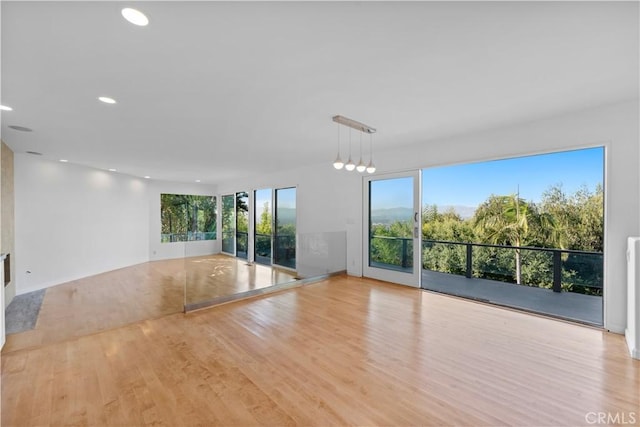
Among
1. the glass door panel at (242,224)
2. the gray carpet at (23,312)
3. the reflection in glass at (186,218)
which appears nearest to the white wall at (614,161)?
the gray carpet at (23,312)

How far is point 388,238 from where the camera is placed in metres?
5.23

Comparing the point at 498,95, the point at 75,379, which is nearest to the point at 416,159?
the point at 498,95

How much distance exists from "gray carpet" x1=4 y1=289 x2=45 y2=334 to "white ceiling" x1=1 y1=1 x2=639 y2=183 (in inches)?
103

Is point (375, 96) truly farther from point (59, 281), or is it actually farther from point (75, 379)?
point (59, 281)

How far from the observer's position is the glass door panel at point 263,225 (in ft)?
25.6

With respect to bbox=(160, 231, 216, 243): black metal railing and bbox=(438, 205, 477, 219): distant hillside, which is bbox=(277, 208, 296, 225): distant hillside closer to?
bbox=(160, 231, 216, 243): black metal railing

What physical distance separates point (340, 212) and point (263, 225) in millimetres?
3085

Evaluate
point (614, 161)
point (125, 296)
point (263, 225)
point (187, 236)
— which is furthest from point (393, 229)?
point (187, 236)

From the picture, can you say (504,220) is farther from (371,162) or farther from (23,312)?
(23,312)

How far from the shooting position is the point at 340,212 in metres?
5.95

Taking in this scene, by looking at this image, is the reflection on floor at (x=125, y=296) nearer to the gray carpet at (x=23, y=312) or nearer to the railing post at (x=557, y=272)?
the gray carpet at (x=23, y=312)

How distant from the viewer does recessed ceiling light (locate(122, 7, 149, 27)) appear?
5.04ft

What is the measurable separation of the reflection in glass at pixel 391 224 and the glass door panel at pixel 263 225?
339 cm

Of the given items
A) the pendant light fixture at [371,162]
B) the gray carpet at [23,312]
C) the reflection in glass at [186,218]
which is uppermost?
the pendant light fixture at [371,162]
